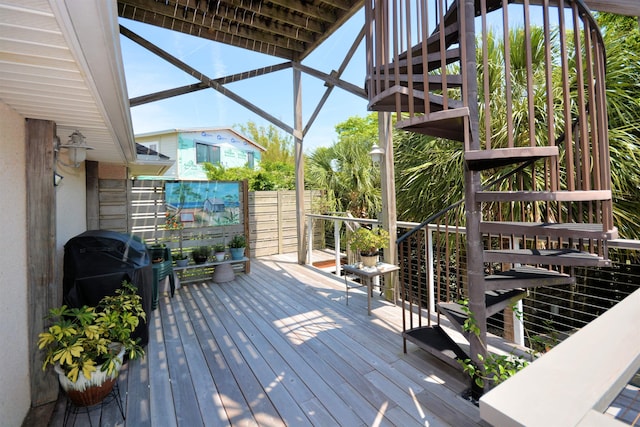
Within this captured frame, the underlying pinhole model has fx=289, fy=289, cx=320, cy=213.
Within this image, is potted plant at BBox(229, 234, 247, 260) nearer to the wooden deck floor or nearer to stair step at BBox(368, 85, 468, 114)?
the wooden deck floor

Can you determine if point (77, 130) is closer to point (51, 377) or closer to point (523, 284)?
point (51, 377)

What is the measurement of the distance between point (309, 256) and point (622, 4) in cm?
474

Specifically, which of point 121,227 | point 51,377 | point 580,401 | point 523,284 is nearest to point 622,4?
point 523,284

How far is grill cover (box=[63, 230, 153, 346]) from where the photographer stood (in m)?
2.22

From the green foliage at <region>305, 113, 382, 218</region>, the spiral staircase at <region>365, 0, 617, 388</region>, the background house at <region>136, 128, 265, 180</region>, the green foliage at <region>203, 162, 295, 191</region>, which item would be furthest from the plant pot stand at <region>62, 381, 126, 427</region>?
the background house at <region>136, 128, 265, 180</region>

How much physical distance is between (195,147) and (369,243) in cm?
1169

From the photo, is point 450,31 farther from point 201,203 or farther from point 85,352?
point 201,203

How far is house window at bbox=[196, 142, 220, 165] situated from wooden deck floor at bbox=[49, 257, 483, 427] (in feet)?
34.7

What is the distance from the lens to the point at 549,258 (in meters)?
1.55

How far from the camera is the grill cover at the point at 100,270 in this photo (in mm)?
2223

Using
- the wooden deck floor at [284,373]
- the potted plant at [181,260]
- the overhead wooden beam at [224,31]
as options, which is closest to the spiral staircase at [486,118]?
the wooden deck floor at [284,373]

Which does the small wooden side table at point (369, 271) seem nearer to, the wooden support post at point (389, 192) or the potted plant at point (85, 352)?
the wooden support post at point (389, 192)

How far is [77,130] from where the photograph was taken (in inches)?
89.5

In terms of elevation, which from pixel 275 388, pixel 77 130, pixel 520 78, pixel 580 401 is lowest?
pixel 275 388
